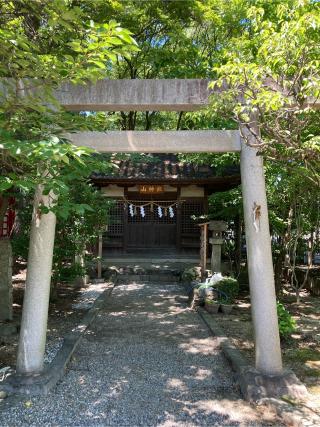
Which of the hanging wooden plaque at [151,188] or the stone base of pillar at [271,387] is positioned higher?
the hanging wooden plaque at [151,188]

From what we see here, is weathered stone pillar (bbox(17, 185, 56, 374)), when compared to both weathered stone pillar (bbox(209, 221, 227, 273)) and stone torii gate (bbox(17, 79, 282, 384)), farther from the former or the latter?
weathered stone pillar (bbox(209, 221, 227, 273))

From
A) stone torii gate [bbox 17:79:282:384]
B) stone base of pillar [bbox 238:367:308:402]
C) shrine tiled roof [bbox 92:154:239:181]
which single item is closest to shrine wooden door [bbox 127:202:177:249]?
shrine tiled roof [bbox 92:154:239:181]

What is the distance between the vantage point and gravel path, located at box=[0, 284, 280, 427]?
3.80 metres

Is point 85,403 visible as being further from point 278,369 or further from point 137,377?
point 278,369

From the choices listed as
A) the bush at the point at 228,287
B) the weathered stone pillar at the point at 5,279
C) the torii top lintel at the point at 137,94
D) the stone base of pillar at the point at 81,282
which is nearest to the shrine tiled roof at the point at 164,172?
the stone base of pillar at the point at 81,282

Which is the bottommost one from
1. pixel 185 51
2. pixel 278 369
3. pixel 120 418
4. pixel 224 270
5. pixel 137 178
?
pixel 120 418

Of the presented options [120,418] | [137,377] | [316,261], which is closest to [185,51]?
[137,377]

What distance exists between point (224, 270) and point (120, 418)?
9891 mm

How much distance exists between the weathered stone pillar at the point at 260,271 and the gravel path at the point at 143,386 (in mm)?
593

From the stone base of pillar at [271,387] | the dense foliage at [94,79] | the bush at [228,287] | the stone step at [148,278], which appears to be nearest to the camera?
the dense foliage at [94,79]

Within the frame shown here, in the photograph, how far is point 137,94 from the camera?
450 centimetres

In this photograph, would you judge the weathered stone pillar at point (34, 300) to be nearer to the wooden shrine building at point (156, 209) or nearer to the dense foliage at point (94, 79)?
the dense foliage at point (94, 79)

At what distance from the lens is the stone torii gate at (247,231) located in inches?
173

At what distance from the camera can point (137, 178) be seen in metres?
14.1
